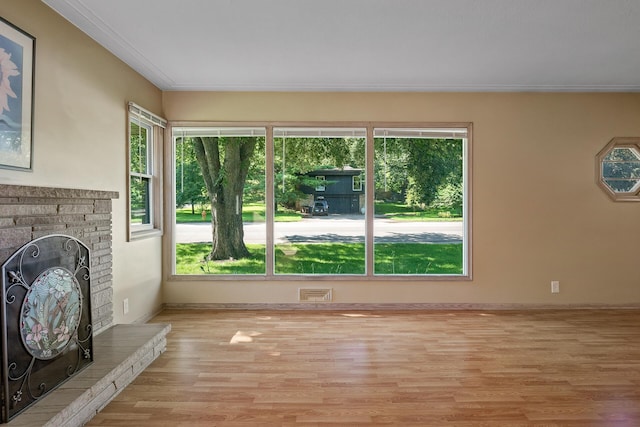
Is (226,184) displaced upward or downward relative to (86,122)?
downward

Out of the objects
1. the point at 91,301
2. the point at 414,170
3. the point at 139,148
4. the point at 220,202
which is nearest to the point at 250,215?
the point at 220,202

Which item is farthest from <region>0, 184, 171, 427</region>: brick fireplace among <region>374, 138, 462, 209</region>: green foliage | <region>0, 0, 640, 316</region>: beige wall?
<region>374, 138, 462, 209</region>: green foliage

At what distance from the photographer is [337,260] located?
4676 mm

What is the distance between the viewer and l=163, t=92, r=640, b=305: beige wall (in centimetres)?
450

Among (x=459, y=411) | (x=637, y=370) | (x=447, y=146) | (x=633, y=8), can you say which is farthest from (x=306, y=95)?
(x=637, y=370)

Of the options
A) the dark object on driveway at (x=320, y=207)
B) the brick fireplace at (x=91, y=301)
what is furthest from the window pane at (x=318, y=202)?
the brick fireplace at (x=91, y=301)

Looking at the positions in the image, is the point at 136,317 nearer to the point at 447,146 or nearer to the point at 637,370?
the point at 447,146

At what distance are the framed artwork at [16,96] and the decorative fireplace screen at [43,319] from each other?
564 millimetres

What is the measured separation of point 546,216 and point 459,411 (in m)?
3.06

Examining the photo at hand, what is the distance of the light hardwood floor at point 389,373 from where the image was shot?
2.29m

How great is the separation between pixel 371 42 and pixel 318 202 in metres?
1.98

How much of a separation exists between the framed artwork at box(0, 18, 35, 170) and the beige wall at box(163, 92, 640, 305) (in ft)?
6.99

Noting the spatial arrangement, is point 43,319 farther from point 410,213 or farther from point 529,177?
point 529,177

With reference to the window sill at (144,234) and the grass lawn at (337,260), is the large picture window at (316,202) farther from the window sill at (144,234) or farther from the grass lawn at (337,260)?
the window sill at (144,234)
